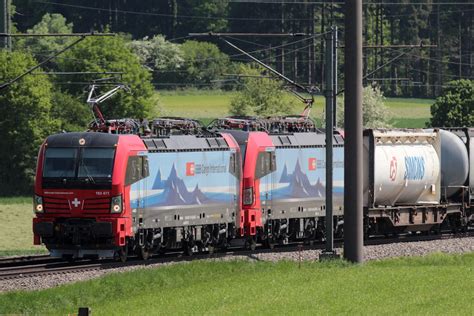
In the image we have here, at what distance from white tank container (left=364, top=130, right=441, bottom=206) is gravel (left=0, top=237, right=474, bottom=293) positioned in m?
2.90

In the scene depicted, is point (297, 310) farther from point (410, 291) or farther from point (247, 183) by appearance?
point (247, 183)

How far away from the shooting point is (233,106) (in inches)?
4919

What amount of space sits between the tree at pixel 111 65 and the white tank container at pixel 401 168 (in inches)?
2457

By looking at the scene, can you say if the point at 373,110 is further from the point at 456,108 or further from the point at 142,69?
the point at 142,69

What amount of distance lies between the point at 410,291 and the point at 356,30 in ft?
28.7

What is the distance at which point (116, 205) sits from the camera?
39.6 metres

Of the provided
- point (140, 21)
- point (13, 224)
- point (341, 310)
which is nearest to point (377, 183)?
point (341, 310)

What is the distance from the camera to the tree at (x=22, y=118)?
347 feet

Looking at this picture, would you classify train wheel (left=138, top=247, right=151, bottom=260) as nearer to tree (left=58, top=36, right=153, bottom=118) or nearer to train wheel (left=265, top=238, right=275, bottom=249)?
train wheel (left=265, top=238, right=275, bottom=249)

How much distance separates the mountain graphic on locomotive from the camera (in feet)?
131

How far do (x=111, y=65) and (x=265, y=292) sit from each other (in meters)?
88.3

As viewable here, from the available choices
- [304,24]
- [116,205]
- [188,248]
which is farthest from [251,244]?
[304,24]

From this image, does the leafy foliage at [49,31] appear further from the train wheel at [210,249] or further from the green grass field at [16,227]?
the train wheel at [210,249]

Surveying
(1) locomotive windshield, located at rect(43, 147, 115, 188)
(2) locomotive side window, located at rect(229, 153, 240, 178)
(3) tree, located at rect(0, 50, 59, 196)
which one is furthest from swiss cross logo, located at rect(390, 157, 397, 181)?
(3) tree, located at rect(0, 50, 59, 196)
